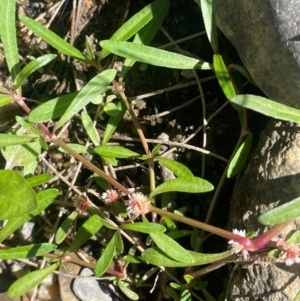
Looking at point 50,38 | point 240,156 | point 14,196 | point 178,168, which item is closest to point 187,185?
point 178,168

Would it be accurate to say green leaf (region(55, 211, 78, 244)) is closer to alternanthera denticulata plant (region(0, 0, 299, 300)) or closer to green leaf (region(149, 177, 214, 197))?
alternanthera denticulata plant (region(0, 0, 299, 300))

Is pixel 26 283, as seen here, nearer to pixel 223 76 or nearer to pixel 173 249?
pixel 173 249

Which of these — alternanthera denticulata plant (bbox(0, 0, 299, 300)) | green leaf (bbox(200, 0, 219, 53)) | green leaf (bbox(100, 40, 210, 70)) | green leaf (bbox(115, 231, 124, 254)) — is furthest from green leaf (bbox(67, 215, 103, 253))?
green leaf (bbox(200, 0, 219, 53))

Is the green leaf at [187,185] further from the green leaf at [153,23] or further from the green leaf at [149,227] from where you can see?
the green leaf at [153,23]

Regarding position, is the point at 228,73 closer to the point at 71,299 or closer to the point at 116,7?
the point at 116,7

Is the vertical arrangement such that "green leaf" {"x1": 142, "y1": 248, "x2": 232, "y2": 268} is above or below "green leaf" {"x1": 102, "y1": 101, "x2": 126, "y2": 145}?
below

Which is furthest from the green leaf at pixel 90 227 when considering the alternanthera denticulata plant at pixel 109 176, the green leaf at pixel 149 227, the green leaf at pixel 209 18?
the green leaf at pixel 209 18
